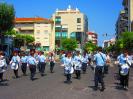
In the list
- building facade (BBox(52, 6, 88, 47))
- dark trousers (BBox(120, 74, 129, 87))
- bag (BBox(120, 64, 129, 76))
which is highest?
building facade (BBox(52, 6, 88, 47))

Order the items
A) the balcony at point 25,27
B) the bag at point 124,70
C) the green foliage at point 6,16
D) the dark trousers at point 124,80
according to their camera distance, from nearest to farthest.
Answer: the bag at point 124,70 → the dark trousers at point 124,80 → the green foliage at point 6,16 → the balcony at point 25,27

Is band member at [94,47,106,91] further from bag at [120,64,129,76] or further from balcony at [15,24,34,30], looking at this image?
balcony at [15,24,34,30]

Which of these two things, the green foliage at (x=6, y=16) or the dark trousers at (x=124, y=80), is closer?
the dark trousers at (x=124, y=80)

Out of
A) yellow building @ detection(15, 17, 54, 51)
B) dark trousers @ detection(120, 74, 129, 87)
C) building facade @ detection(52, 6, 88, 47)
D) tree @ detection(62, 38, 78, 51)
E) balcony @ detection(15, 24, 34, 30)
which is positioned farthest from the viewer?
building facade @ detection(52, 6, 88, 47)

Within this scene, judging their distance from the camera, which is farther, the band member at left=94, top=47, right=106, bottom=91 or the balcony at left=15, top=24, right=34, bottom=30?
the balcony at left=15, top=24, right=34, bottom=30

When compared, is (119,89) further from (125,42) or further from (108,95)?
(125,42)

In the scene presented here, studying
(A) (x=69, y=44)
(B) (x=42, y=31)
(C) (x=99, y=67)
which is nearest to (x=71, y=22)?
(A) (x=69, y=44)

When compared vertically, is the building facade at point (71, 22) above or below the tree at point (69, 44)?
above

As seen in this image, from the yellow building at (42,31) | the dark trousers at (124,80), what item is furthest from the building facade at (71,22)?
the dark trousers at (124,80)

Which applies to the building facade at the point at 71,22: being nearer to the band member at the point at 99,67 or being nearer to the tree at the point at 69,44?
the tree at the point at 69,44

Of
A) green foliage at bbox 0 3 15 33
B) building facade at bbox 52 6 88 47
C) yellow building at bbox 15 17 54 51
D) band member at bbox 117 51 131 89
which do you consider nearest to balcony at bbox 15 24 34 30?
yellow building at bbox 15 17 54 51

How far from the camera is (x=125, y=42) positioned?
263 ft

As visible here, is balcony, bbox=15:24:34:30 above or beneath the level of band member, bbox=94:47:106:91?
above

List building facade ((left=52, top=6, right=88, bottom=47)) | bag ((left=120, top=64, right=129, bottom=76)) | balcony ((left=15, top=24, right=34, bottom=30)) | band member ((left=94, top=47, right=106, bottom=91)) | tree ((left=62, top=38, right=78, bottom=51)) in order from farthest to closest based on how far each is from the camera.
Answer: building facade ((left=52, top=6, right=88, bottom=47)) < balcony ((left=15, top=24, right=34, bottom=30)) < tree ((left=62, top=38, right=78, bottom=51)) < bag ((left=120, top=64, right=129, bottom=76)) < band member ((left=94, top=47, right=106, bottom=91))
